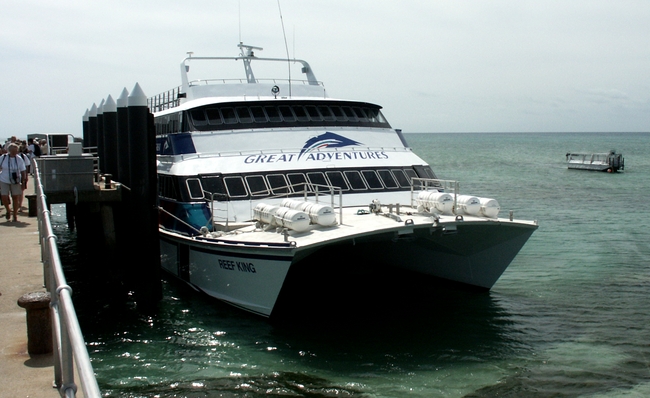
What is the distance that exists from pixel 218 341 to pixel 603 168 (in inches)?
1779

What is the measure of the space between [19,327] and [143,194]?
5.07m

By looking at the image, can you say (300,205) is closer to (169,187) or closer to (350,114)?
(169,187)

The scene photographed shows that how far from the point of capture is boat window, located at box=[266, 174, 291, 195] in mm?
11883

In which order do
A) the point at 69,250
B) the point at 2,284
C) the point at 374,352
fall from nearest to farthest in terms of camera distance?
the point at 2,284 < the point at 374,352 < the point at 69,250

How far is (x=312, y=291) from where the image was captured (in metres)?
12.4

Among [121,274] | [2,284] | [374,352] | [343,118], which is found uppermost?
[343,118]

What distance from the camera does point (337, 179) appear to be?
1241cm

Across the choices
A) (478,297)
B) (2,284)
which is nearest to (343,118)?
(478,297)

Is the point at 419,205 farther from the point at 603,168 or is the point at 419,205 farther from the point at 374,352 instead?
the point at 603,168

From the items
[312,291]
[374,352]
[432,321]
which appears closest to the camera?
[374,352]

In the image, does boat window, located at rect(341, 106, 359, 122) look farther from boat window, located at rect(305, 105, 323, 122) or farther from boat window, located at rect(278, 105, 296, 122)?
boat window, located at rect(278, 105, 296, 122)

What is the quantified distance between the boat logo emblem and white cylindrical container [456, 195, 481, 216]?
3.33 meters

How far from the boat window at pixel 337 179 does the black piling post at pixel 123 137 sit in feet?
12.3

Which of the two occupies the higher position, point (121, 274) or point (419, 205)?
point (419, 205)
